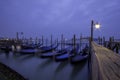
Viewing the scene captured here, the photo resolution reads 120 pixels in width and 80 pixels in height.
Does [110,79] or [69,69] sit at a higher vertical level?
[110,79]

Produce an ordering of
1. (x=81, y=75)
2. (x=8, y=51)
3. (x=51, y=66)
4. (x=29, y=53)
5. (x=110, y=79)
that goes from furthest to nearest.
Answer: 1. (x=8, y=51)
2. (x=29, y=53)
3. (x=51, y=66)
4. (x=81, y=75)
5. (x=110, y=79)

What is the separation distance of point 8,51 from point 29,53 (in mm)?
3993

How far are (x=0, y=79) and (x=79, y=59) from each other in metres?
5.84

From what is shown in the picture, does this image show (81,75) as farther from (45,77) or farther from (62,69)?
(45,77)

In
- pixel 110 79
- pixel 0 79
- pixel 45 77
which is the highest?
pixel 110 79

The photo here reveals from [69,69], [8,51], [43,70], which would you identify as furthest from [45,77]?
[8,51]

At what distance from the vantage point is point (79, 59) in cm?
1019

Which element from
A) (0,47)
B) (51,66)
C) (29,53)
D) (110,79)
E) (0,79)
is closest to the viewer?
(110,79)

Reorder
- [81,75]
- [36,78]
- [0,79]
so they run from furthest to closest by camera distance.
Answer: [81,75]
[36,78]
[0,79]

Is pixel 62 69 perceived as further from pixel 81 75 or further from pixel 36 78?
pixel 36 78

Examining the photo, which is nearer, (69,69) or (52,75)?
(52,75)

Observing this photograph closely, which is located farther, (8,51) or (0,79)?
(8,51)

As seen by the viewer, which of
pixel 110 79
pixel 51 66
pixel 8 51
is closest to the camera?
pixel 110 79

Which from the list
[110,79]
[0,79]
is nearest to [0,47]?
[0,79]
